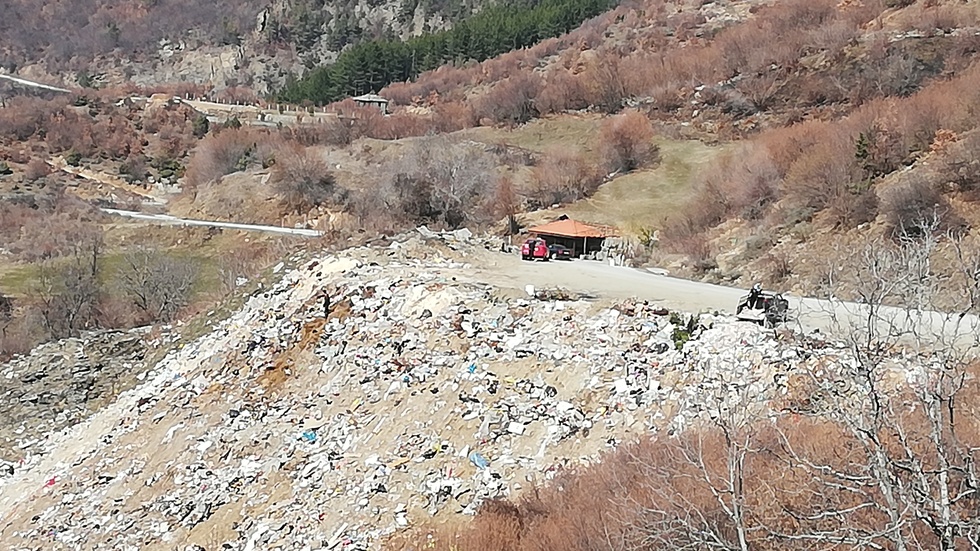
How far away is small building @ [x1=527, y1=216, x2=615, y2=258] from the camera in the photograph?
2478cm

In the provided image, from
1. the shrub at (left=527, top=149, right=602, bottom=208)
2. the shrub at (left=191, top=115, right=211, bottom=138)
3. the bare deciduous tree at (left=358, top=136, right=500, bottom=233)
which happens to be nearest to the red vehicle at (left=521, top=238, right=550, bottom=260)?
the bare deciduous tree at (left=358, top=136, right=500, bottom=233)

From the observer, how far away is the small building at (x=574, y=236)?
24.8 meters

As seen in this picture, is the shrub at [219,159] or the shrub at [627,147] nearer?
the shrub at [627,147]

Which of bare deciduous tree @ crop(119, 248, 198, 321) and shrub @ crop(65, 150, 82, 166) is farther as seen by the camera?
shrub @ crop(65, 150, 82, 166)

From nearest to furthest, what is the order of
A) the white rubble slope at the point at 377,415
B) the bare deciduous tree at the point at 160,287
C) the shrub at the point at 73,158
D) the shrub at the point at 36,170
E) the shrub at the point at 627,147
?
the white rubble slope at the point at 377,415 < the bare deciduous tree at the point at 160,287 < the shrub at the point at 627,147 < the shrub at the point at 36,170 < the shrub at the point at 73,158

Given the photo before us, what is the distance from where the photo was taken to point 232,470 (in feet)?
41.8

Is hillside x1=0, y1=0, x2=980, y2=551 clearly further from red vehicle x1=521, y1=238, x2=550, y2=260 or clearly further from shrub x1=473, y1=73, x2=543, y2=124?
shrub x1=473, y1=73, x2=543, y2=124

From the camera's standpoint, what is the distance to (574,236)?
81.0 feet

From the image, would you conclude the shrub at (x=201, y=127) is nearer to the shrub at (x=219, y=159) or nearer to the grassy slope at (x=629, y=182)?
the shrub at (x=219, y=159)

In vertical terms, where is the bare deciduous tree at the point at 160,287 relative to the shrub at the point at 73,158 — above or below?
below

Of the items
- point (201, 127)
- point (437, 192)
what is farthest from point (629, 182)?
point (201, 127)

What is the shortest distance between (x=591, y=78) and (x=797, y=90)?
58.7 feet

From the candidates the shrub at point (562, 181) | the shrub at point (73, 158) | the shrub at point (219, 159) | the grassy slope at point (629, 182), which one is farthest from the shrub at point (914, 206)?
the shrub at point (73, 158)

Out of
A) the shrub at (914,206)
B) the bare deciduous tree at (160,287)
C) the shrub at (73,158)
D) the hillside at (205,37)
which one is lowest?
the bare deciduous tree at (160,287)
